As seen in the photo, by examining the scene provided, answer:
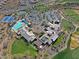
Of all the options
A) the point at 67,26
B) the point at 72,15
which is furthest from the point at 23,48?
the point at 72,15

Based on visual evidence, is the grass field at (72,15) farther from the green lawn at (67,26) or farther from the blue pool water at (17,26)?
the blue pool water at (17,26)

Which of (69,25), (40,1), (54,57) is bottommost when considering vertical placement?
(54,57)

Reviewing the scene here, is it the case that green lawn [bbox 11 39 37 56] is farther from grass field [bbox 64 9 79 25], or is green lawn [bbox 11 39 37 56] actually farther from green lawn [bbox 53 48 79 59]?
grass field [bbox 64 9 79 25]

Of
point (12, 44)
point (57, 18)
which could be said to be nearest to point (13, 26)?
point (12, 44)

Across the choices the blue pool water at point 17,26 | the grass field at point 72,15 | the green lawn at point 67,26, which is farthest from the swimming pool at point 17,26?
the grass field at point 72,15

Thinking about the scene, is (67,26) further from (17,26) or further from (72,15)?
(17,26)

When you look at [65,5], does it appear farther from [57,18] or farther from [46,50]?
[46,50]
